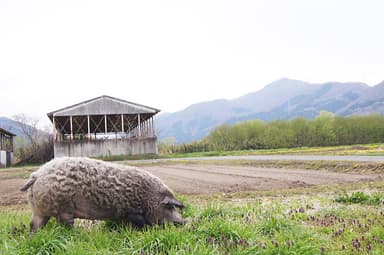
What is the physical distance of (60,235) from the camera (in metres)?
4.21

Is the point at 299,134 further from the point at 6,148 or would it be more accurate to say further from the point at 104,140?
the point at 6,148

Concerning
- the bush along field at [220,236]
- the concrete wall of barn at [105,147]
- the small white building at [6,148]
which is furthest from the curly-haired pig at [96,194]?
the small white building at [6,148]

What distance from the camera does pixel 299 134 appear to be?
55.5 m

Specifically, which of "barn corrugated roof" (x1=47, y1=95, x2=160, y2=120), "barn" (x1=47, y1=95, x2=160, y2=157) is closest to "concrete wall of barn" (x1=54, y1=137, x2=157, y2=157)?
"barn" (x1=47, y1=95, x2=160, y2=157)

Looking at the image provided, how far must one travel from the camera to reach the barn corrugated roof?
3616 cm

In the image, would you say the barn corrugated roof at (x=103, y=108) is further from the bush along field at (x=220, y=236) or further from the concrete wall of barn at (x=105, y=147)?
the bush along field at (x=220, y=236)

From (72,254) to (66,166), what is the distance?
1.51 meters

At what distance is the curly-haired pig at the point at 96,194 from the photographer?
14.8ft

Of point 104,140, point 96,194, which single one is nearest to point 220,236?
point 96,194

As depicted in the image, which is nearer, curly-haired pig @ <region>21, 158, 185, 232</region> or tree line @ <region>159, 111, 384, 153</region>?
curly-haired pig @ <region>21, 158, 185, 232</region>

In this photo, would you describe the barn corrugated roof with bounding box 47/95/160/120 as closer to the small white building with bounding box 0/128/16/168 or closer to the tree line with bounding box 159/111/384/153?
the small white building with bounding box 0/128/16/168

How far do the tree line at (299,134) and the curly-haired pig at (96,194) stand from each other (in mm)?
48155

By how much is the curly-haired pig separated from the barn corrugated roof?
3166 cm

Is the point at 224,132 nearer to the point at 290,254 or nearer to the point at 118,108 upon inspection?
the point at 118,108
